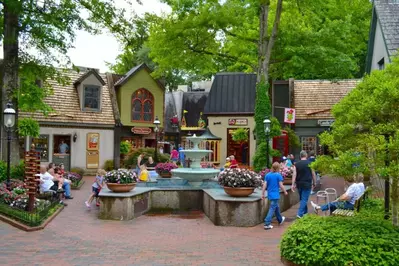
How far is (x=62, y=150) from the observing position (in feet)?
90.2

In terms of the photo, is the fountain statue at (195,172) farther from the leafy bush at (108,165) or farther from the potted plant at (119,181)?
the leafy bush at (108,165)

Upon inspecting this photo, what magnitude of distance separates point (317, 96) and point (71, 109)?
16.0 meters

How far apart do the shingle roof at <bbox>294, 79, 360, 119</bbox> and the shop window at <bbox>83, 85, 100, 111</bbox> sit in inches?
508

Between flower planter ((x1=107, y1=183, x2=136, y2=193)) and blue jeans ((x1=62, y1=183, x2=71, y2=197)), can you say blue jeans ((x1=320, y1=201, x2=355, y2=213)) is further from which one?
blue jeans ((x1=62, y1=183, x2=71, y2=197))

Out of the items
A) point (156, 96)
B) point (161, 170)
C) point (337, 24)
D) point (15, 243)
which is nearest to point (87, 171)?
point (156, 96)

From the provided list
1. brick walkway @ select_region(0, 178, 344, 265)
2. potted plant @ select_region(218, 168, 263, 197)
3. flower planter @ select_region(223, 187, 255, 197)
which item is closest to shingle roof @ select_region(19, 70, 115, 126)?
brick walkway @ select_region(0, 178, 344, 265)

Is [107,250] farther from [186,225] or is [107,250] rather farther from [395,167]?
[395,167]

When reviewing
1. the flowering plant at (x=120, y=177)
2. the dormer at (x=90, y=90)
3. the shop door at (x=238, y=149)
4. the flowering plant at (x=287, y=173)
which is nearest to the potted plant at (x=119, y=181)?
the flowering plant at (x=120, y=177)

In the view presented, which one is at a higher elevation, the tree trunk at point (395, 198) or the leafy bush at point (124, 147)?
the leafy bush at point (124, 147)

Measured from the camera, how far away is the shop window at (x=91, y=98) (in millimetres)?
29069

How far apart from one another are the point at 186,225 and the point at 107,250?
3.37 m

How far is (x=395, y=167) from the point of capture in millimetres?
7242

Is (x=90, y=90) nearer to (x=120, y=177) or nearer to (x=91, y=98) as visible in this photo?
(x=91, y=98)

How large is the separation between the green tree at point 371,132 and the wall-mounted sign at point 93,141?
21911 mm
